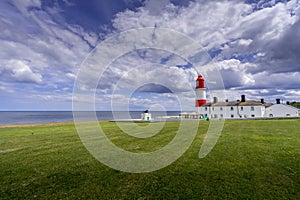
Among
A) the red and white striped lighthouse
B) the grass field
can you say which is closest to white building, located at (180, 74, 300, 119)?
the red and white striped lighthouse

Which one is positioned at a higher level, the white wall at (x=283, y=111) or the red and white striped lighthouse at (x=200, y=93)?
the red and white striped lighthouse at (x=200, y=93)

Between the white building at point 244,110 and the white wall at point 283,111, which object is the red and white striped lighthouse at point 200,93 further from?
the white wall at point 283,111

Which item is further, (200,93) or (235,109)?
(200,93)

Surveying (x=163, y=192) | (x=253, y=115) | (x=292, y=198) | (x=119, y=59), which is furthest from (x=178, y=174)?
(x=253, y=115)

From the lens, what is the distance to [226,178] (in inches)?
210

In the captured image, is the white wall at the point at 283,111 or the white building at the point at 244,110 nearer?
the white wall at the point at 283,111

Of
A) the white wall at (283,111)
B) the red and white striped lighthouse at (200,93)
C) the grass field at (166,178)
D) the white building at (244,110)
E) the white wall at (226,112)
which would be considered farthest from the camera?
the red and white striped lighthouse at (200,93)

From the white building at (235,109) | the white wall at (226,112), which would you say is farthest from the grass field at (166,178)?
the white wall at (226,112)

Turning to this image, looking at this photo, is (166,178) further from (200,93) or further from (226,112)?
(226,112)

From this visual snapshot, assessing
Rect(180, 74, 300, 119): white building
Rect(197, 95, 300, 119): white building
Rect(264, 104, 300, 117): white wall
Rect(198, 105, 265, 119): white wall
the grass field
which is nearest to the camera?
the grass field

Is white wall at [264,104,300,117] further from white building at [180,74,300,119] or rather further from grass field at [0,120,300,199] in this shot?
grass field at [0,120,300,199]

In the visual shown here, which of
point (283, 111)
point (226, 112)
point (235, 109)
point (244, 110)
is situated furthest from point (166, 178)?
point (283, 111)

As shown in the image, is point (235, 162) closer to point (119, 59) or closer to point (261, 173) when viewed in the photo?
point (261, 173)

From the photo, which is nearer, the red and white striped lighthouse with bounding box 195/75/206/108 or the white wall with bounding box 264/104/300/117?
the white wall with bounding box 264/104/300/117
